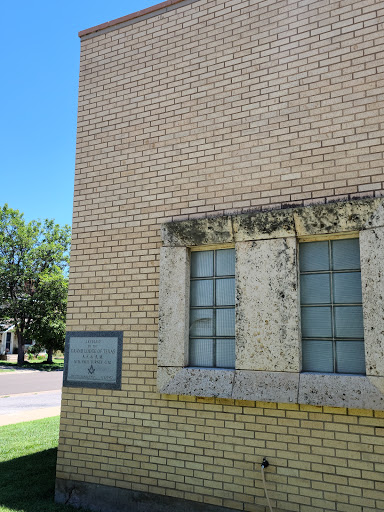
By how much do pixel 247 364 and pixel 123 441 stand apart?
186cm

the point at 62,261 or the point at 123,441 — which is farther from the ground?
the point at 62,261

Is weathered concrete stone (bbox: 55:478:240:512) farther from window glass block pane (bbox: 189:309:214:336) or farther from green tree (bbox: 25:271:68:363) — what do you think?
green tree (bbox: 25:271:68:363)

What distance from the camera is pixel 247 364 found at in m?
4.59

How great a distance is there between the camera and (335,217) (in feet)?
14.5

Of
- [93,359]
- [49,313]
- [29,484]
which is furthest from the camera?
[49,313]

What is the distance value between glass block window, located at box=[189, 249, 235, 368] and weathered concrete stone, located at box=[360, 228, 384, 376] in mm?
1409

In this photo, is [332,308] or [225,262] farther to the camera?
[225,262]

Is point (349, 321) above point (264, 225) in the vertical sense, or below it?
below

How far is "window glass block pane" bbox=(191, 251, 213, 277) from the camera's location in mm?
5160

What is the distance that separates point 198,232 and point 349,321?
6.19 feet

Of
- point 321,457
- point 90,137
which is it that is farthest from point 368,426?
point 90,137

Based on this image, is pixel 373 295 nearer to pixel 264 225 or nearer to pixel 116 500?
pixel 264 225

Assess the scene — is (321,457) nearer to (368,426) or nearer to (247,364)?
(368,426)

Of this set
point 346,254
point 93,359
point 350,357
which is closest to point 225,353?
point 350,357
